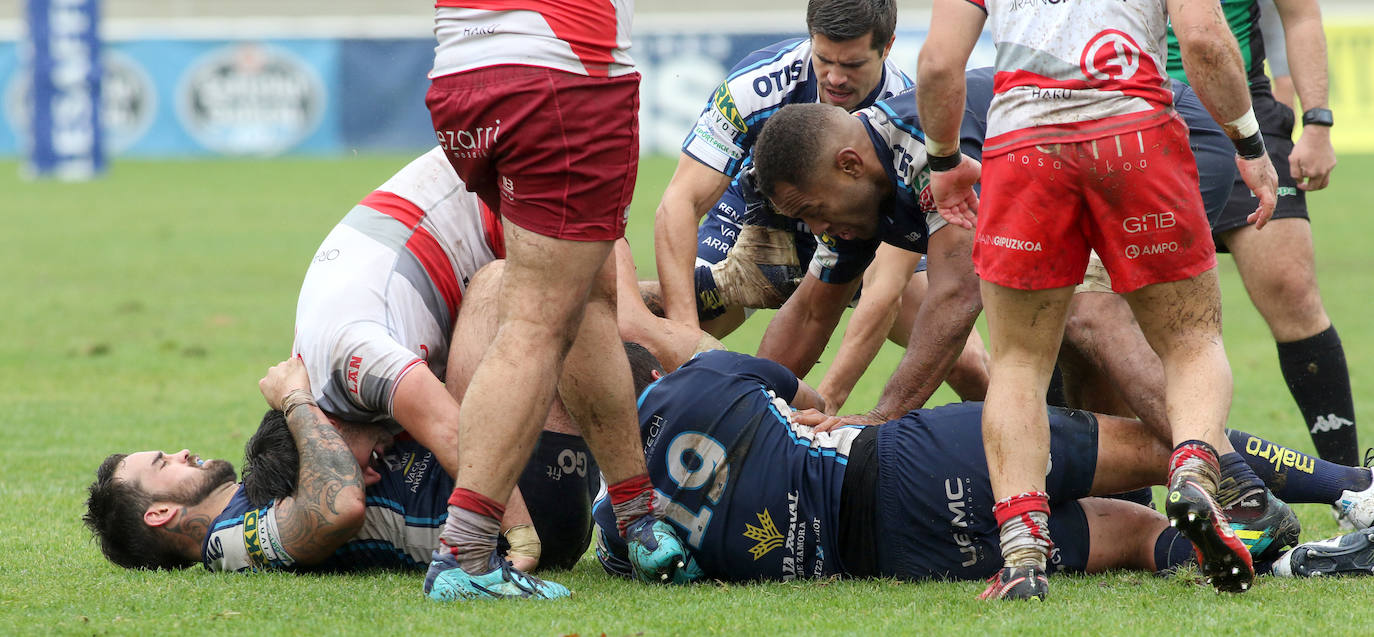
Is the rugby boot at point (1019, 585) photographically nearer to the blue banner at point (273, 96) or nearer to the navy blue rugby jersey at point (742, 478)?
the navy blue rugby jersey at point (742, 478)

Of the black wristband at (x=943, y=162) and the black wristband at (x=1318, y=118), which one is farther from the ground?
the black wristband at (x=1318, y=118)

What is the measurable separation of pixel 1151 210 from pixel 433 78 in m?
1.67

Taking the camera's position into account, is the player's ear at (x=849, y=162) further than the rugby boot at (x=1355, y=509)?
Yes

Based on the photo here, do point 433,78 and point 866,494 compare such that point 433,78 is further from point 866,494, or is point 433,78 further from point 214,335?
point 214,335

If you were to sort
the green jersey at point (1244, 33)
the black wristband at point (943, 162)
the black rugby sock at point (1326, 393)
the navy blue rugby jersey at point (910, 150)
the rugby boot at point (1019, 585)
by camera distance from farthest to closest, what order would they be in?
the green jersey at point (1244, 33), the black rugby sock at point (1326, 393), the navy blue rugby jersey at point (910, 150), the black wristband at point (943, 162), the rugby boot at point (1019, 585)

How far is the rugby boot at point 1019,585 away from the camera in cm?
313

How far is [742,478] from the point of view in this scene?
3490mm

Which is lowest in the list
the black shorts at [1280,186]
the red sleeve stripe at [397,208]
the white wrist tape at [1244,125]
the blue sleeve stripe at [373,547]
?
the blue sleeve stripe at [373,547]

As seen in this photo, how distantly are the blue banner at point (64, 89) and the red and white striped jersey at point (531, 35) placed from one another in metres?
20.2

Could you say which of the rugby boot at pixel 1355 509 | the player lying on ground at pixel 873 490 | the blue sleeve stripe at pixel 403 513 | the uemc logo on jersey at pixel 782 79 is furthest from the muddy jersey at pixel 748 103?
the rugby boot at pixel 1355 509

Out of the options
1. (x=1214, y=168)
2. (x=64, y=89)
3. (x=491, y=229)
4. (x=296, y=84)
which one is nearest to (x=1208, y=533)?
(x=1214, y=168)

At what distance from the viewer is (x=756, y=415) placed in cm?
355

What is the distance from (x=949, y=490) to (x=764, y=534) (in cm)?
A: 46

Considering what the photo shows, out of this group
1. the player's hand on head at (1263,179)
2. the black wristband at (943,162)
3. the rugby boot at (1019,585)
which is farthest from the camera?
the black wristband at (943,162)
